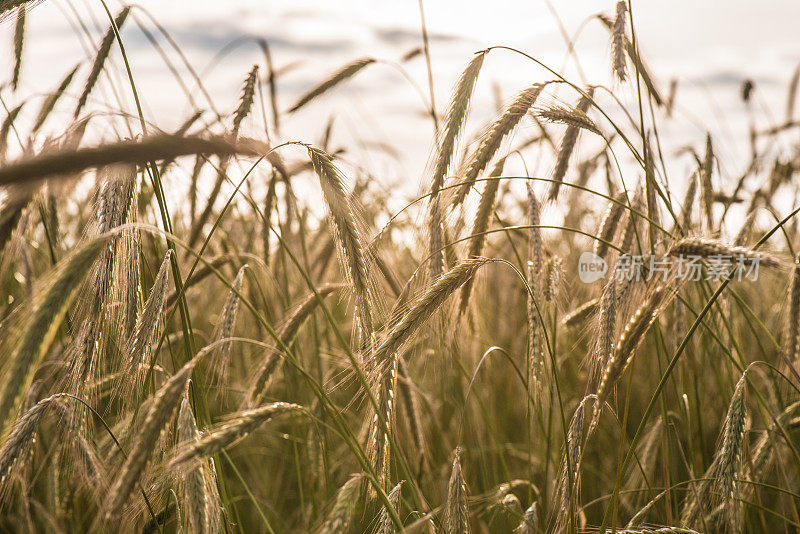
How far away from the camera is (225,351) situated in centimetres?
181

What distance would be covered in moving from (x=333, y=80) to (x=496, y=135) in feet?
3.28

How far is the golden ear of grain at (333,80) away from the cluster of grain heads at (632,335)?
5.17ft

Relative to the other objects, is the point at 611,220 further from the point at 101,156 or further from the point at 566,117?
the point at 101,156

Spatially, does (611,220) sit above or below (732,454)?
above

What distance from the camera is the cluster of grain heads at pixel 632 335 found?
1.17 metres

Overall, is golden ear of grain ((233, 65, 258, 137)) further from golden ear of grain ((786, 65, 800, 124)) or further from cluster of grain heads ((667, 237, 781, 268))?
golden ear of grain ((786, 65, 800, 124))

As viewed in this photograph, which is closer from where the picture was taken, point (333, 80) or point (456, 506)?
point (456, 506)

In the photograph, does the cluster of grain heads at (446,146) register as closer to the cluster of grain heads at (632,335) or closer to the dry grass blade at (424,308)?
the dry grass blade at (424,308)

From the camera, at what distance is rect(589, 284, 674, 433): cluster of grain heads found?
1167mm

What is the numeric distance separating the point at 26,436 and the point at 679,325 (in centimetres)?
186

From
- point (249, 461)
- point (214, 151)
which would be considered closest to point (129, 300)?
point (214, 151)

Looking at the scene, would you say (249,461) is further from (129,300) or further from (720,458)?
(720,458)

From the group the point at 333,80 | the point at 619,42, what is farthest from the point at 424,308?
the point at 333,80

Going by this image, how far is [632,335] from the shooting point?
3.94 feet
